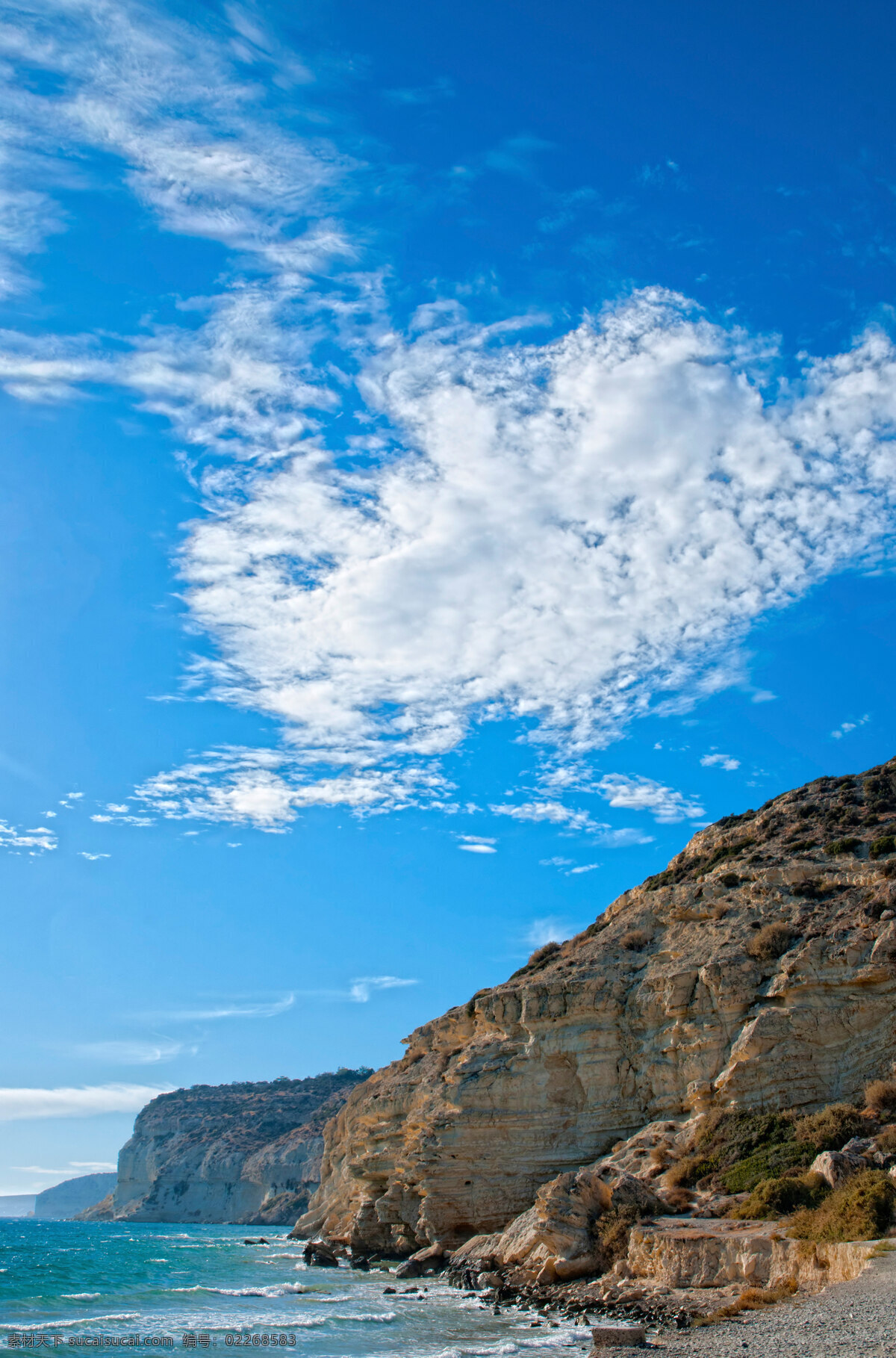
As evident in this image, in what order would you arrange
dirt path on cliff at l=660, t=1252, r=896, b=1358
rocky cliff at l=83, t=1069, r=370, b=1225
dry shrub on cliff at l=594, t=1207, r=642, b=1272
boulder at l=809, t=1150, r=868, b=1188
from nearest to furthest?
dirt path on cliff at l=660, t=1252, r=896, b=1358
boulder at l=809, t=1150, r=868, b=1188
dry shrub on cliff at l=594, t=1207, r=642, b=1272
rocky cliff at l=83, t=1069, r=370, b=1225

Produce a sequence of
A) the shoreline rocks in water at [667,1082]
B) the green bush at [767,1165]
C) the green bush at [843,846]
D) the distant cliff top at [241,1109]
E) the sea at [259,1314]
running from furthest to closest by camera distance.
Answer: the distant cliff top at [241,1109]
the green bush at [843,846]
the shoreline rocks in water at [667,1082]
the green bush at [767,1165]
the sea at [259,1314]

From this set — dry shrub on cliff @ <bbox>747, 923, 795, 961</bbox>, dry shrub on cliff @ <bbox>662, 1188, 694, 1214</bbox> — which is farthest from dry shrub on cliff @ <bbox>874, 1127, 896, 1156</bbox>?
dry shrub on cliff @ <bbox>747, 923, 795, 961</bbox>

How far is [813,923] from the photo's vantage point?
3009 centimetres

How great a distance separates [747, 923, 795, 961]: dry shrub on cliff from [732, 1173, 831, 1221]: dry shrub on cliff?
8.90 m

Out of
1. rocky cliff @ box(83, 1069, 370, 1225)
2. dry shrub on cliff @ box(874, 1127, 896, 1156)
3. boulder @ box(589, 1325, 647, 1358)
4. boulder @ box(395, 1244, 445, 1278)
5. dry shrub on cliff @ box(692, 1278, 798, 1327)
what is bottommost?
rocky cliff @ box(83, 1069, 370, 1225)

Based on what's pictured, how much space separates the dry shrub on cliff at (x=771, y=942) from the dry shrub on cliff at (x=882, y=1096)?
5643 millimetres

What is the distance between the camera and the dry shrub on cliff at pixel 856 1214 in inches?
685

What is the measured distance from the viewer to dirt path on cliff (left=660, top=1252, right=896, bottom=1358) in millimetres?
12656

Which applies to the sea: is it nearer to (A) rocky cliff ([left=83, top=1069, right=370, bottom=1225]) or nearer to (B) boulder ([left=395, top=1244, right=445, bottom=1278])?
(B) boulder ([left=395, top=1244, right=445, bottom=1278])

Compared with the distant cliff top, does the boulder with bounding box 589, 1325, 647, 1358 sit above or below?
above

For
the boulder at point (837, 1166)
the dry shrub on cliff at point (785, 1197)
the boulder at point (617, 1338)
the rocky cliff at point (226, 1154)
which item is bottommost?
the rocky cliff at point (226, 1154)

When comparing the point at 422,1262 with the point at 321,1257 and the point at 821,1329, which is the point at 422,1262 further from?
the point at 821,1329

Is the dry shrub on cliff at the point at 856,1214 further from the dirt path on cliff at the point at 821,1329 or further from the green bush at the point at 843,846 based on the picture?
the green bush at the point at 843,846

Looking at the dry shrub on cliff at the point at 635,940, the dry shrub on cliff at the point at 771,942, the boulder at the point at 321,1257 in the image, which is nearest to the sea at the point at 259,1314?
the boulder at the point at 321,1257
